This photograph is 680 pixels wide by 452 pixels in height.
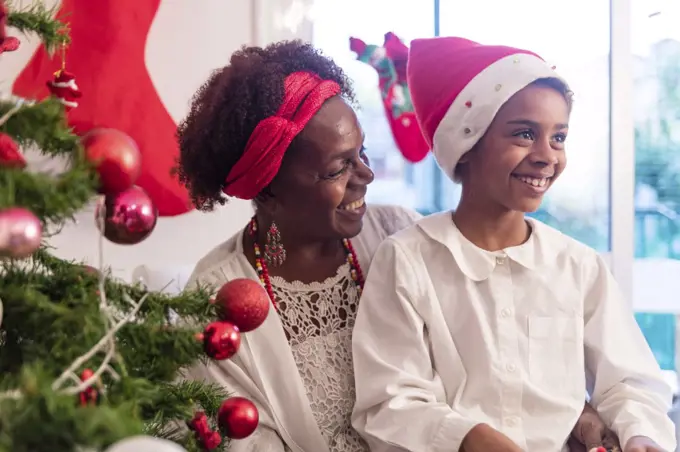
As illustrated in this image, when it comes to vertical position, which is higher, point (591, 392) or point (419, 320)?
point (419, 320)

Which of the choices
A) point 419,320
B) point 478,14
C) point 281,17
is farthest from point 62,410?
point 478,14

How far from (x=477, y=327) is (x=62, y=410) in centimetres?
80

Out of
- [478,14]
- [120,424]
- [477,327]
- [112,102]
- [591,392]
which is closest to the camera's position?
[120,424]

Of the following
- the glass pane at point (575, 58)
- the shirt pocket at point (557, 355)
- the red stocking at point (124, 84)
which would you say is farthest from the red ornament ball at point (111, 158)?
the glass pane at point (575, 58)

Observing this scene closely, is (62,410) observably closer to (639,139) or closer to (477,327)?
(477,327)

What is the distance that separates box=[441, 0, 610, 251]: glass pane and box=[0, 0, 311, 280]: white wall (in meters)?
0.54

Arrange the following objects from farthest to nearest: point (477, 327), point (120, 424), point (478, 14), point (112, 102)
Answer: point (478, 14) → point (112, 102) → point (477, 327) → point (120, 424)

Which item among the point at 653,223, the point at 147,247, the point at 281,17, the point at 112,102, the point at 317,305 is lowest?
the point at 653,223

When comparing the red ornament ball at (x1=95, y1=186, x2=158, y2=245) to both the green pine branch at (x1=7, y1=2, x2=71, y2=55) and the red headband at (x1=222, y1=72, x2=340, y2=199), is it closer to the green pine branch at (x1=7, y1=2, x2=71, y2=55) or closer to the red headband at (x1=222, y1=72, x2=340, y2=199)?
the green pine branch at (x1=7, y1=2, x2=71, y2=55)

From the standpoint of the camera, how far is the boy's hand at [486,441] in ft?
3.56

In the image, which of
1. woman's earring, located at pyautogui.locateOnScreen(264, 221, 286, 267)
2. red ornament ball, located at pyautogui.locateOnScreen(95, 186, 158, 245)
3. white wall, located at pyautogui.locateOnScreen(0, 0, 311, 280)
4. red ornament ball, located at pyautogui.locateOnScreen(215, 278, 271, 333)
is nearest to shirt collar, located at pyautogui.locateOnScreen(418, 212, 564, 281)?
woman's earring, located at pyautogui.locateOnScreen(264, 221, 286, 267)

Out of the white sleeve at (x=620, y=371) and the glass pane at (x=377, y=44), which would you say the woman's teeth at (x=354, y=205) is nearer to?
the white sleeve at (x=620, y=371)

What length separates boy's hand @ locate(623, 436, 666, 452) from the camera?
1.13 meters

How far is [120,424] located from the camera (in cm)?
56
